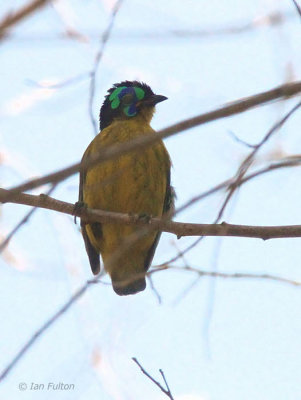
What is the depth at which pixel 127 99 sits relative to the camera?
5867 mm

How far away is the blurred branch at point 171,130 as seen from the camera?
1867mm

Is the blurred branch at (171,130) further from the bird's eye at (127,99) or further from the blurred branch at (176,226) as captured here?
the bird's eye at (127,99)

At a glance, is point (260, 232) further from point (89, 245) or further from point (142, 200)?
point (89, 245)

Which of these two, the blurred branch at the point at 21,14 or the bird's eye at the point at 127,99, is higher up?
the bird's eye at the point at 127,99

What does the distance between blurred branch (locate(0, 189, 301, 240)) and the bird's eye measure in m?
1.71

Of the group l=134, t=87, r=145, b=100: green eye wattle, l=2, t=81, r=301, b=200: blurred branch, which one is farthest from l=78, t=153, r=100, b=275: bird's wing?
l=2, t=81, r=301, b=200: blurred branch

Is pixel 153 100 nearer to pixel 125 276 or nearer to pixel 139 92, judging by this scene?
pixel 139 92

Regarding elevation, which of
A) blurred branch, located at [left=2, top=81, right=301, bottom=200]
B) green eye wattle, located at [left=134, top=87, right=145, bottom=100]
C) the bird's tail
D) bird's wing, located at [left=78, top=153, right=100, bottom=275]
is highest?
green eye wattle, located at [left=134, top=87, right=145, bottom=100]

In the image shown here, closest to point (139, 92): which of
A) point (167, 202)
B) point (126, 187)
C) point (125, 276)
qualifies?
point (167, 202)

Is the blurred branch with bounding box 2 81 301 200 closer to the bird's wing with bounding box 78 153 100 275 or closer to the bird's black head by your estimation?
the bird's wing with bounding box 78 153 100 275

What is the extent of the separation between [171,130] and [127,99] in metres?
3.94

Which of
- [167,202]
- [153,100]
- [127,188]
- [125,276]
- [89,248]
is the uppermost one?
[153,100]

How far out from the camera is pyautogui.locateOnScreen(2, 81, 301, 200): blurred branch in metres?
1.87

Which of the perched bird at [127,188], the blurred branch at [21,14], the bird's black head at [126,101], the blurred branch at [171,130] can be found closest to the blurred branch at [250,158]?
the blurred branch at [171,130]
